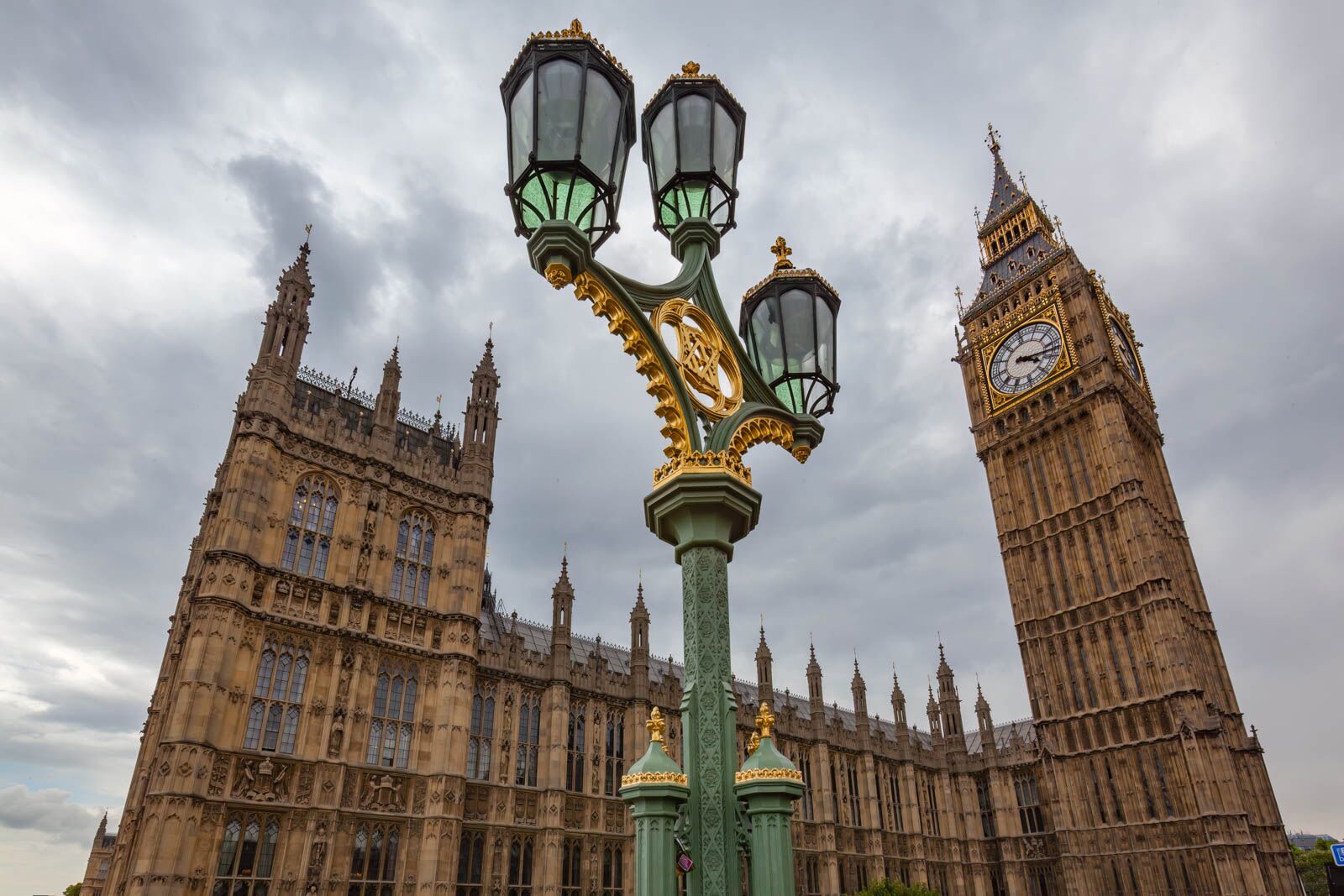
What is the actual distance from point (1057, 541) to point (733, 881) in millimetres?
53946

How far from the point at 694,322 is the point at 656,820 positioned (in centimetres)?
354

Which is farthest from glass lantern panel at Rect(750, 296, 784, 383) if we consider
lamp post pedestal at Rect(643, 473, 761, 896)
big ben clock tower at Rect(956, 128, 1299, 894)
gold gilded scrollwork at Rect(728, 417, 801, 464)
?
big ben clock tower at Rect(956, 128, 1299, 894)

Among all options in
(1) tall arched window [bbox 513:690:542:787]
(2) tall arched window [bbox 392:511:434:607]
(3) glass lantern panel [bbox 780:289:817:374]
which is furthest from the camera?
(1) tall arched window [bbox 513:690:542:787]

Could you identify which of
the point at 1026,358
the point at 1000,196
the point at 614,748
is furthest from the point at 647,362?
the point at 1000,196

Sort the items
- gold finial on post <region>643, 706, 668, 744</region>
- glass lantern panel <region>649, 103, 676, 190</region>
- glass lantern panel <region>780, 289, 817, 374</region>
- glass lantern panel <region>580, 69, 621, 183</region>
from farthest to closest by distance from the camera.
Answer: glass lantern panel <region>780, 289, 817, 374</region> → glass lantern panel <region>649, 103, 676, 190</region> → glass lantern panel <region>580, 69, 621, 183</region> → gold finial on post <region>643, 706, 668, 744</region>

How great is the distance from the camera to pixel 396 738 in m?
26.2

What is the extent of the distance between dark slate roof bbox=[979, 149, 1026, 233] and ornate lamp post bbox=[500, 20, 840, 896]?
221 ft

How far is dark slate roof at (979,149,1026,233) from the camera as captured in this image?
6625 cm

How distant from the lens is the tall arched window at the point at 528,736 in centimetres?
2892

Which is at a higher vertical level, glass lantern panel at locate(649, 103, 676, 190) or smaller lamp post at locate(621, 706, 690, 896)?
glass lantern panel at locate(649, 103, 676, 190)

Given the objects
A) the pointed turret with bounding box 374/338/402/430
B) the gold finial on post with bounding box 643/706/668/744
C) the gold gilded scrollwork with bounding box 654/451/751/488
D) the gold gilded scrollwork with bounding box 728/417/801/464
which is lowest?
the gold finial on post with bounding box 643/706/668/744

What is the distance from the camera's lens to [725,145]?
20.8 feet

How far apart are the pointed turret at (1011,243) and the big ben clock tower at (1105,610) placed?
306mm

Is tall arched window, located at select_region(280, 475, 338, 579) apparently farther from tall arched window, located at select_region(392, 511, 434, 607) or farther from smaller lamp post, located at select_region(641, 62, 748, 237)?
smaller lamp post, located at select_region(641, 62, 748, 237)
